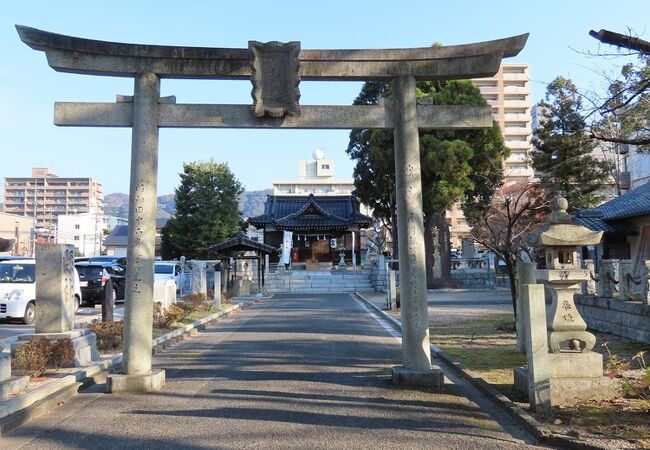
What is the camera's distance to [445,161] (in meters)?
29.2

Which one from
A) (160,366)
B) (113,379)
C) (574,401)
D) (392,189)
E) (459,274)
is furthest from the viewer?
(459,274)

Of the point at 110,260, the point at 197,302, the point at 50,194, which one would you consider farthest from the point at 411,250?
the point at 50,194

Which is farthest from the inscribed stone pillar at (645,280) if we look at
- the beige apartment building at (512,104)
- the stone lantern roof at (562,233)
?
the beige apartment building at (512,104)

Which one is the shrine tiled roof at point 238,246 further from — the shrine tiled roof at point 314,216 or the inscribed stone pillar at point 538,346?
the inscribed stone pillar at point 538,346

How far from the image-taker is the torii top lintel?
8078 millimetres

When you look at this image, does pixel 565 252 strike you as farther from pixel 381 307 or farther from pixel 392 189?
pixel 392 189

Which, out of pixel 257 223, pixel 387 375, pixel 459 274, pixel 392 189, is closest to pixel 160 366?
pixel 387 375

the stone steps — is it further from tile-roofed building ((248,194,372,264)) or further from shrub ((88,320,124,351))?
shrub ((88,320,124,351))

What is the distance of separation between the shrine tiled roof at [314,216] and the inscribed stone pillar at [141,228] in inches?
1484

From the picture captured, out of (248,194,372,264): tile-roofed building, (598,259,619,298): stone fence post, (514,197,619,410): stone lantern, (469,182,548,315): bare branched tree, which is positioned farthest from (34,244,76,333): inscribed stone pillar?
(248,194,372,264): tile-roofed building

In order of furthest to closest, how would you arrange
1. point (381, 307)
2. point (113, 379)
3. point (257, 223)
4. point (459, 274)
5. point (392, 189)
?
1. point (257, 223)
2. point (459, 274)
3. point (392, 189)
4. point (381, 307)
5. point (113, 379)

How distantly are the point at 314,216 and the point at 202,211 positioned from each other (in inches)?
372

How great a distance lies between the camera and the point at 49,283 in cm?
916

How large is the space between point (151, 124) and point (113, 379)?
3661 millimetres
